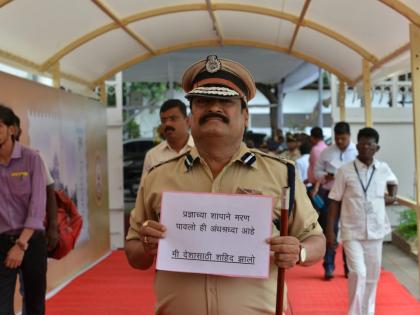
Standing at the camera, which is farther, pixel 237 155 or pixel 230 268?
pixel 237 155

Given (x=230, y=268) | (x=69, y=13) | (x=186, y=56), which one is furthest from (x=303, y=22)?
(x=186, y=56)

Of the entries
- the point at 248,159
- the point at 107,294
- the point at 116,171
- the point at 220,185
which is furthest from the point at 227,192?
the point at 116,171

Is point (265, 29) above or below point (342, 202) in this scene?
above

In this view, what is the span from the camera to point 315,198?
677 cm

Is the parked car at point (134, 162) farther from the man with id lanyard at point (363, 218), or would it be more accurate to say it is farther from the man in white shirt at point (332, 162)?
the man with id lanyard at point (363, 218)

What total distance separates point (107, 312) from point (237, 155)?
12.5 ft

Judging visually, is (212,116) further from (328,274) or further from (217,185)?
(328,274)

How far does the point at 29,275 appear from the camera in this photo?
3.67m

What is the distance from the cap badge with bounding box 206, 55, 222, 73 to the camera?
2.10 meters

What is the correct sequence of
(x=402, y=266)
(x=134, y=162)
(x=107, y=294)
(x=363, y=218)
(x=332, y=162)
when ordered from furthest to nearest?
1. (x=134, y=162)
2. (x=402, y=266)
3. (x=332, y=162)
4. (x=107, y=294)
5. (x=363, y=218)

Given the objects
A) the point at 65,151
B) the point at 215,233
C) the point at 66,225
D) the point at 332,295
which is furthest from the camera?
the point at 65,151

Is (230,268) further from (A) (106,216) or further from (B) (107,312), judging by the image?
(A) (106,216)

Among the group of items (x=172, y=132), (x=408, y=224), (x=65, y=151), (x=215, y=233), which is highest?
(x=172, y=132)

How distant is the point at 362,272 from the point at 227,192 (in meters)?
2.98
